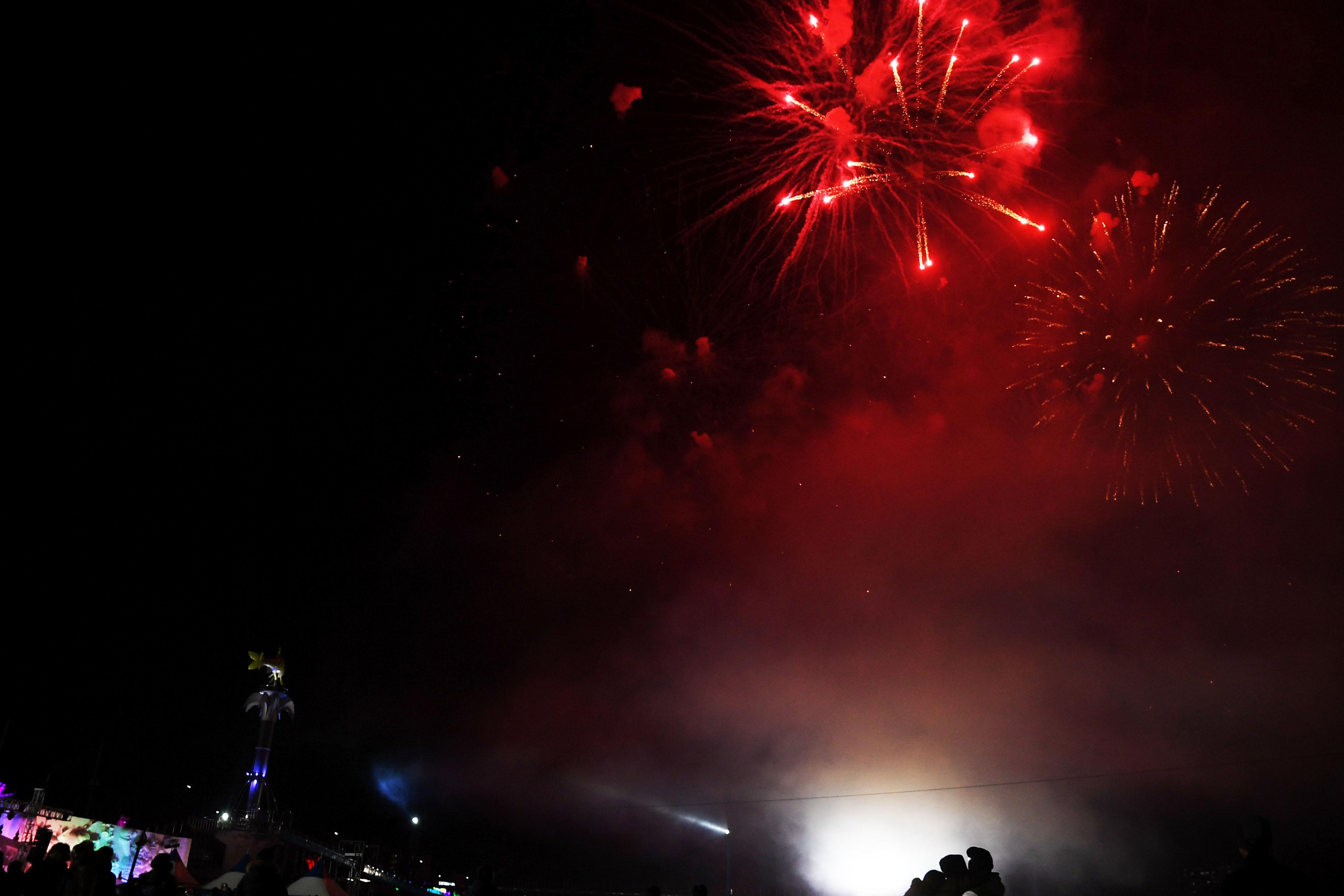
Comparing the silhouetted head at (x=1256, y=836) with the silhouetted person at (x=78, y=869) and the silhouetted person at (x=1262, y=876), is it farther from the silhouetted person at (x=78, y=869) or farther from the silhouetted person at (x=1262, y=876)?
the silhouetted person at (x=78, y=869)

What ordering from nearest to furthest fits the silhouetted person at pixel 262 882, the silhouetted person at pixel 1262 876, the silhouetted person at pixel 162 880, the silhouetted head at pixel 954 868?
the silhouetted person at pixel 1262 876, the silhouetted person at pixel 262 882, the silhouetted head at pixel 954 868, the silhouetted person at pixel 162 880

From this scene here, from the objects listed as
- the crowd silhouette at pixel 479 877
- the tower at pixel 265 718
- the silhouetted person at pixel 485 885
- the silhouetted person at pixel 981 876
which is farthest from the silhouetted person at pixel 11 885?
the tower at pixel 265 718

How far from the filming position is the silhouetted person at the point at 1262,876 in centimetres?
279

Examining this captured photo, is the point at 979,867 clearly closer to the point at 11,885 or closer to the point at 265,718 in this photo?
the point at 11,885

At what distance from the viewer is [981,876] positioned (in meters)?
4.08

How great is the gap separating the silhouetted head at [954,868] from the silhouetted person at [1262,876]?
5.34 ft

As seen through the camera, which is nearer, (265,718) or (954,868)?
(954,868)

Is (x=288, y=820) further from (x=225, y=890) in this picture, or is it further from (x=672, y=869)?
(x=225, y=890)

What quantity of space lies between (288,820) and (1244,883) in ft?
112

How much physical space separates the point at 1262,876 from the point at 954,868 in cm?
188

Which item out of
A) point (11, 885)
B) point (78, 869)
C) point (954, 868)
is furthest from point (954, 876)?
point (78, 869)

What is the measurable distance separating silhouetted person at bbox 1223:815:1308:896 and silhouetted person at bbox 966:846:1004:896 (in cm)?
130

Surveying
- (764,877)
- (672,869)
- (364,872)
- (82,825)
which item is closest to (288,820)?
(364,872)

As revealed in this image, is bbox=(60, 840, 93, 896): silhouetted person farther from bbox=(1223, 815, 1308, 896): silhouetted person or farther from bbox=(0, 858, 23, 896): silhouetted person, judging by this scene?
bbox=(1223, 815, 1308, 896): silhouetted person
